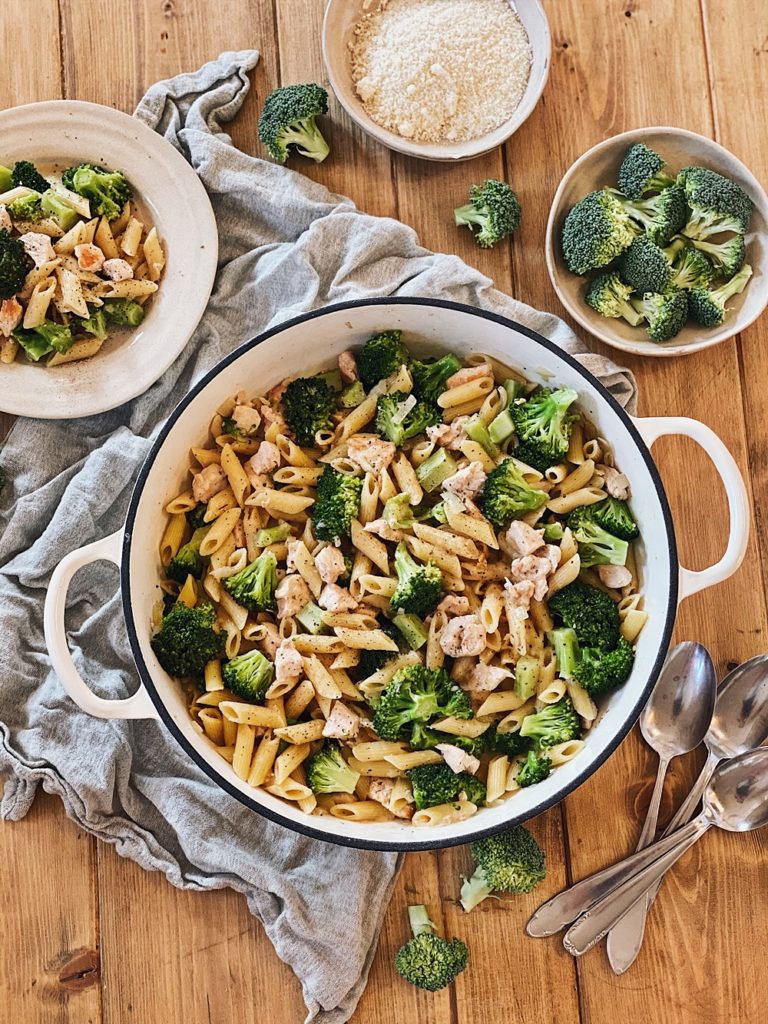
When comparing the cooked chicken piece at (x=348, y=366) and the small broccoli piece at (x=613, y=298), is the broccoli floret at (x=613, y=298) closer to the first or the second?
the small broccoli piece at (x=613, y=298)

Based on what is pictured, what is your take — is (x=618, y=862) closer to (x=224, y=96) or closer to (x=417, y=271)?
(x=417, y=271)

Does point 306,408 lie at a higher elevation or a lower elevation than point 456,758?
higher

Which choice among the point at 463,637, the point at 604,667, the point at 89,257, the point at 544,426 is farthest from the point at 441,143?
the point at 604,667

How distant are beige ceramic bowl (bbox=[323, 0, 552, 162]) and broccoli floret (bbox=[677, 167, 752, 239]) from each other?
45 centimetres

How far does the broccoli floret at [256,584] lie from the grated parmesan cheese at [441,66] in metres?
1.17

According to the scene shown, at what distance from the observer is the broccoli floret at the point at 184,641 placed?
2162 millimetres

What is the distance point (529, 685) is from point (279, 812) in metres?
0.62

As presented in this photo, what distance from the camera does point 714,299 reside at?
2.46 metres

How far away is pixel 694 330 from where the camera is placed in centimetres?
251

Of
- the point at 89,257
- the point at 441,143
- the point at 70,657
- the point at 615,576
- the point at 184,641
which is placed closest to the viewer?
the point at 70,657

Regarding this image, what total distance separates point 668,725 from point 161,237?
5.92ft

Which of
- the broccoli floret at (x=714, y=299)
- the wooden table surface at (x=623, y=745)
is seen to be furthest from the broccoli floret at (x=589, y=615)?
the broccoli floret at (x=714, y=299)

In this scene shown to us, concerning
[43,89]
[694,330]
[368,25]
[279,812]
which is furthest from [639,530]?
[43,89]

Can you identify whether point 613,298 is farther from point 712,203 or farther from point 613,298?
point 712,203
